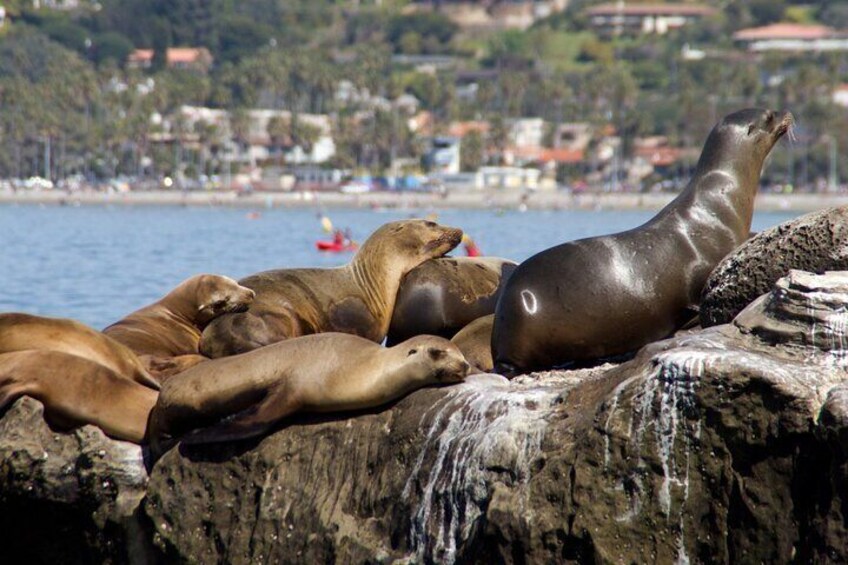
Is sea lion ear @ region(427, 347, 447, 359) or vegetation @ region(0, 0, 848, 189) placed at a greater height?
sea lion ear @ region(427, 347, 447, 359)

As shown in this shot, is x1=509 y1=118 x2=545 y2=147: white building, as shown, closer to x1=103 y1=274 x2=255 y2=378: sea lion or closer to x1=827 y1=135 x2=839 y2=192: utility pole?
x1=827 y1=135 x2=839 y2=192: utility pole

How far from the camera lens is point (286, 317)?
8070 millimetres

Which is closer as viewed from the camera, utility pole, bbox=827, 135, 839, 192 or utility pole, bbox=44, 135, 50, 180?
utility pole, bbox=827, 135, 839, 192

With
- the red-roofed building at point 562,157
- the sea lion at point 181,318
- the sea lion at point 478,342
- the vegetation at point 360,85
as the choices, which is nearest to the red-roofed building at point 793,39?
the vegetation at point 360,85

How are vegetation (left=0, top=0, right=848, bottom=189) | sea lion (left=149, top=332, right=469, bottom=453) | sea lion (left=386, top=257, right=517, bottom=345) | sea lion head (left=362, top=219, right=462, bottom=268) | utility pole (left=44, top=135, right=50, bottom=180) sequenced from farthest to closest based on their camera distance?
utility pole (left=44, top=135, right=50, bottom=180) < vegetation (left=0, top=0, right=848, bottom=189) < sea lion head (left=362, top=219, right=462, bottom=268) < sea lion (left=386, top=257, right=517, bottom=345) < sea lion (left=149, top=332, right=469, bottom=453)

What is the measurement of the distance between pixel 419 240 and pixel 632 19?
188971 millimetres

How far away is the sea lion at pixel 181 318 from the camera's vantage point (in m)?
7.78

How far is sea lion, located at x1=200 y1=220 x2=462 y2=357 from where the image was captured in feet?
25.7

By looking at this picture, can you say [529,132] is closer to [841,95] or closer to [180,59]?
[841,95]

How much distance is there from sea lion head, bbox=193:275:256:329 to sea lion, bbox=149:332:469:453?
5.32 feet

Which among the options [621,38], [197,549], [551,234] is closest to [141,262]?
[551,234]

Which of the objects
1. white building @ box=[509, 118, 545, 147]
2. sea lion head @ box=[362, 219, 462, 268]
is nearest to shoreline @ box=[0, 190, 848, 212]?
white building @ box=[509, 118, 545, 147]

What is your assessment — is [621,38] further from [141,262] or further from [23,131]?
[141,262]

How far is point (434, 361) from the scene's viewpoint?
20.3 ft
